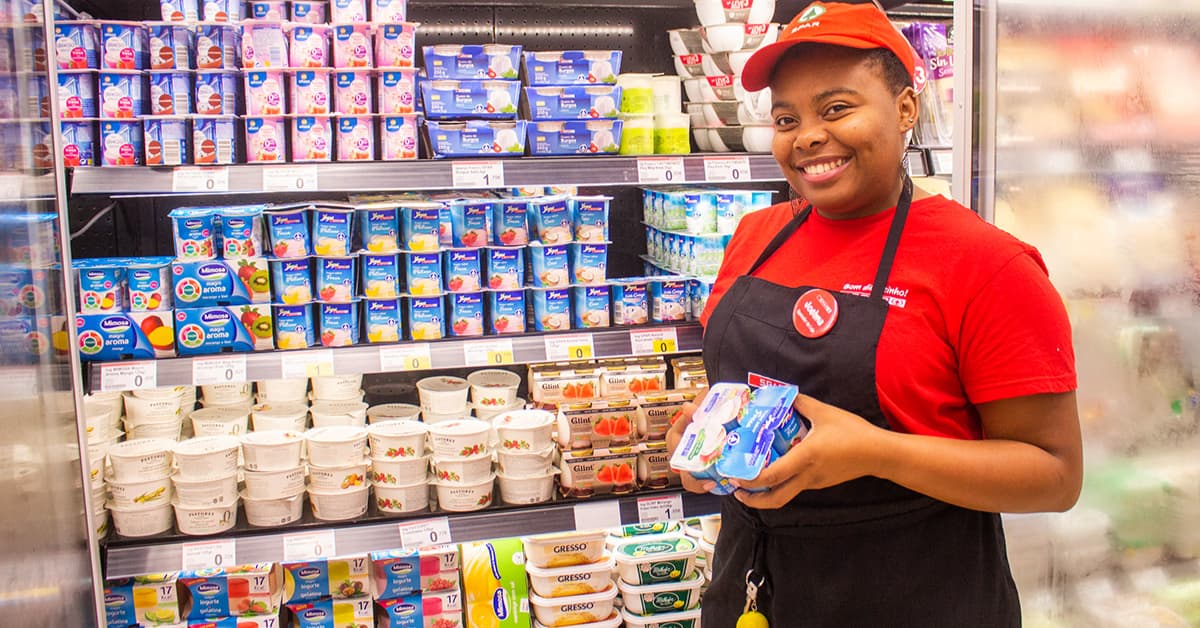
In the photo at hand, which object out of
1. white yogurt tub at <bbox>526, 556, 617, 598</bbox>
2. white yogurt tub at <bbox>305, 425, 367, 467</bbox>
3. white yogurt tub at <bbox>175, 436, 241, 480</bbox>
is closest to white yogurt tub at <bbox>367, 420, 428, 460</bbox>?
white yogurt tub at <bbox>305, 425, 367, 467</bbox>

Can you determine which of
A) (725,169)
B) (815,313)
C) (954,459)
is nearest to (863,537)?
(954,459)

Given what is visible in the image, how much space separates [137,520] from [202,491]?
0.18 metres

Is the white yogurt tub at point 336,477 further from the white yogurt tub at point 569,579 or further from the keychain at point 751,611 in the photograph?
the keychain at point 751,611

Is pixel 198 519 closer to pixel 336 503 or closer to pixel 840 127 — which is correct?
pixel 336 503

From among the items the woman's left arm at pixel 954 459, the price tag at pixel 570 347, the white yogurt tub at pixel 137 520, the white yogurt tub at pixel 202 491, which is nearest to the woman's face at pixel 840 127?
the woman's left arm at pixel 954 459

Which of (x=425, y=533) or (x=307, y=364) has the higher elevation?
(x=307, y=364)

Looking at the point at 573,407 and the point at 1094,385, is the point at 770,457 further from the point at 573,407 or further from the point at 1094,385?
the point at 573,407

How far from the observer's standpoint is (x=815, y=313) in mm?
1351

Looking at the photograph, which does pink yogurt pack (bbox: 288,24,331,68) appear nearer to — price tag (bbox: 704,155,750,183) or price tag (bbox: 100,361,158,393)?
price tag (bbox: 100,361,158,393)

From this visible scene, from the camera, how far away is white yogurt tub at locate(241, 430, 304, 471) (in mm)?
2504

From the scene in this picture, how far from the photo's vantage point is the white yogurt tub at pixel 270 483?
2504 millimetres

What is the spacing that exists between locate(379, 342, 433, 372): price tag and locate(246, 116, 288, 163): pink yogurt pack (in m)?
0.57

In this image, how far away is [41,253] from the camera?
1.58 meters

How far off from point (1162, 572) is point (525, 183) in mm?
1656
